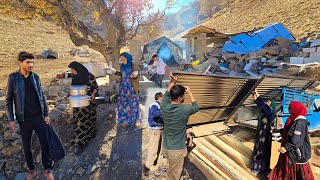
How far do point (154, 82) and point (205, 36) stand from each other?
11933mm

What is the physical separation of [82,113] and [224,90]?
2771 mm

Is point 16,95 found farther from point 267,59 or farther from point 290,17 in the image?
point 290,17

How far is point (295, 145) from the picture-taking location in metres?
2.59

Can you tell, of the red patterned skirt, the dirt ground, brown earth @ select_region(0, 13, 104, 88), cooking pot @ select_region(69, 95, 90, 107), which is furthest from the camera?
brown earth @ select_region(0, 13, 104, 88)

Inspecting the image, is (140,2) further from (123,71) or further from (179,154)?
(179,154)

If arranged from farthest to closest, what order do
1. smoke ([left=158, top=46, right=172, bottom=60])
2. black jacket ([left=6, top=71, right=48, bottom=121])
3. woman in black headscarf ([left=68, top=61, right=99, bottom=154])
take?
1. smoke ([left=158, top=46, right=172, bottom=60])
2. woman in black headscarf ([left=68, top=61, right=99, bottom=154])
3. black jacket ([left=6, top=71, right=48, bottom=121])

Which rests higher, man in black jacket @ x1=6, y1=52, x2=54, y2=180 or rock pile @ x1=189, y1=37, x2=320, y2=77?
rock pile @ x1=189, y1=37, x2=320, y2=77

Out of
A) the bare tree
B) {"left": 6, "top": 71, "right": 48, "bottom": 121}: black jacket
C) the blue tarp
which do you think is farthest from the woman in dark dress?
the blue tarp

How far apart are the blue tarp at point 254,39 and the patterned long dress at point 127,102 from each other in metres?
12.3

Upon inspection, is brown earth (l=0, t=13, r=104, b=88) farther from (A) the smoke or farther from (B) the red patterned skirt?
(B) the red patterned skirt

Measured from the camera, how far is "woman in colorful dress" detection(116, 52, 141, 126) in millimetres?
4625

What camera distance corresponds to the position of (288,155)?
8.87 feet

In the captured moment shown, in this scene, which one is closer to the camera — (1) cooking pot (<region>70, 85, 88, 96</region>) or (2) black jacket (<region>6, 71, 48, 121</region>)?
(2) black jacket (<region>6, 71, 48, 121</region>)

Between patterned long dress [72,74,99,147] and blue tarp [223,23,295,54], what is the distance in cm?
1304
